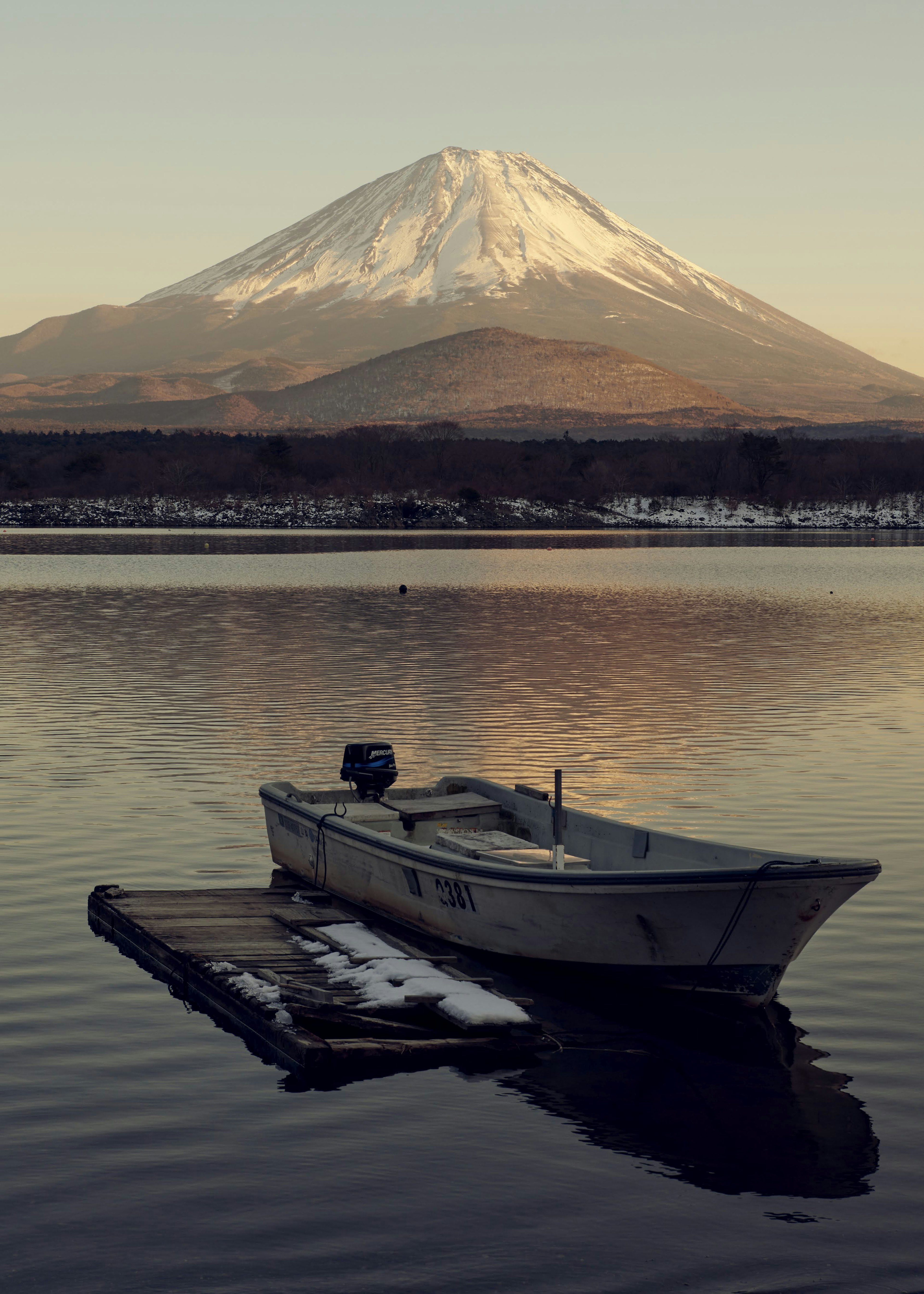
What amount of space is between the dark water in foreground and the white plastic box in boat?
2.08ft

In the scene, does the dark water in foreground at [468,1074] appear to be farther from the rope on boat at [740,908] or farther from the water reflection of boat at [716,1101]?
the rope on boat at [740,908]

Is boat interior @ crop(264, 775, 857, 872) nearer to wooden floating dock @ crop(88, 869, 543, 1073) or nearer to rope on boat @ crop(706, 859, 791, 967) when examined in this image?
rope on boat @ crop(706, 859, 791, 967)

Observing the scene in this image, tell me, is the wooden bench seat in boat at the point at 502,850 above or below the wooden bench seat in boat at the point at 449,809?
below

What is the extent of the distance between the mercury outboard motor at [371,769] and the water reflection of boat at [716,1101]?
7.46m

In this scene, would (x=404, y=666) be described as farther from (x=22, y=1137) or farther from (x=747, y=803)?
(x=22, y=1137)

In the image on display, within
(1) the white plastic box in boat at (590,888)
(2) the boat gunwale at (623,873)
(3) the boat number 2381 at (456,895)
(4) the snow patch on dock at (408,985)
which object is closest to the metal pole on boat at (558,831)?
(1) the white plastic box in boat at (590,888)

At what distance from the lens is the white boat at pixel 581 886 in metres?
16.0

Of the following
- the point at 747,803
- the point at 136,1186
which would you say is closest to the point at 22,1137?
the point at 136,1186

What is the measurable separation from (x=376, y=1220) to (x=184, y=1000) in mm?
5892

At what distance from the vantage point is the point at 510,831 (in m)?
22.2

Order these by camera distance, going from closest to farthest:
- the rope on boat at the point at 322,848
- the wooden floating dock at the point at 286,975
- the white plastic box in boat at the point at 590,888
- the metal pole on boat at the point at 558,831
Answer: the wooden floating dock at the point at 286,975 < the white plastic box in boat at the point at 590,888 < the metal pole on boat at the point at 558,831 < the rope on boat at the point at 322,848

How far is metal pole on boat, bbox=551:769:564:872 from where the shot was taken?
1866 cm

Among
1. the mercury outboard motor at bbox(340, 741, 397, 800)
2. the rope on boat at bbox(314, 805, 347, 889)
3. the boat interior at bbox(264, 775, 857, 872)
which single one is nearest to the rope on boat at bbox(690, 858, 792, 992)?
the boat interior at bbox(264, 775, 857, 872)

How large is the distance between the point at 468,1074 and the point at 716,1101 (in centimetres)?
235
